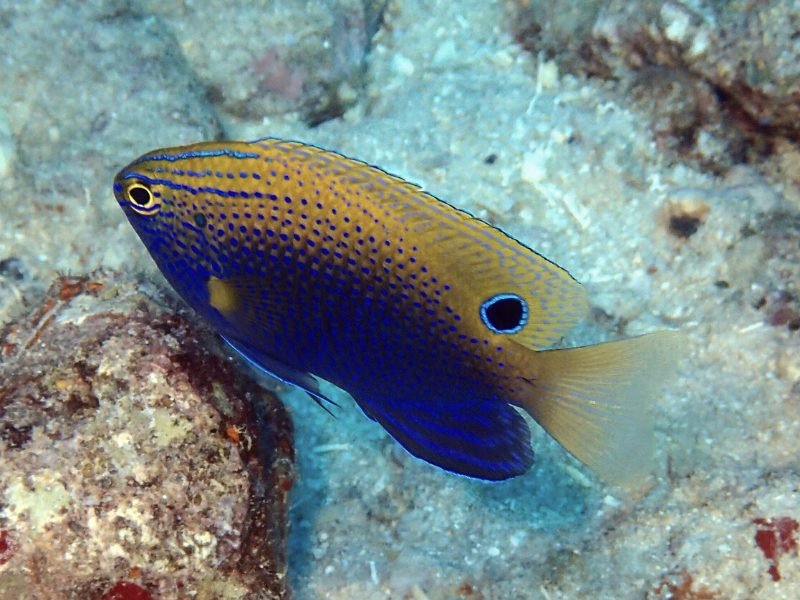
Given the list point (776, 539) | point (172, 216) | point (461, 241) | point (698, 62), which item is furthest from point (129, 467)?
point (698, 62)

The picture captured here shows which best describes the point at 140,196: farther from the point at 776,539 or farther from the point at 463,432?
the point at 776,539

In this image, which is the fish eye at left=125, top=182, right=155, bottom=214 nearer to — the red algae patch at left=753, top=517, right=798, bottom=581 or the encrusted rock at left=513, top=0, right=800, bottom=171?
the red algae patch at left=753, top=517, right=798, bottom=581

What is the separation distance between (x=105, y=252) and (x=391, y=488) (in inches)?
80.5

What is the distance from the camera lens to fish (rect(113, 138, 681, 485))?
195 centimetres

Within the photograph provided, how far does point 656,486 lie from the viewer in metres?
3.36

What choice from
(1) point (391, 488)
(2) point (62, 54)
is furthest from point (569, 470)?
(2) point (62, 54)

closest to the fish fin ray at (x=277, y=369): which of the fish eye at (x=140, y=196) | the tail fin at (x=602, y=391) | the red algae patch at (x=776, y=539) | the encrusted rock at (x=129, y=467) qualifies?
the encrusted rock at (x=129, y=467)

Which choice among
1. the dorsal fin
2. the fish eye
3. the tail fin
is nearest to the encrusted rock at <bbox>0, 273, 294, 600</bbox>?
the fish eye

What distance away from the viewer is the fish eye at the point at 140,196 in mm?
2088

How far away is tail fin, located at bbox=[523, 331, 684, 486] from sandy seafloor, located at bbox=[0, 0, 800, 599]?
54.7 inches

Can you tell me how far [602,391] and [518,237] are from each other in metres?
2.36

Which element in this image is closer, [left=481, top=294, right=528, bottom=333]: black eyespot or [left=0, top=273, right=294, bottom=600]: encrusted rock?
[left=481, top=294, right=528, bottom=333]: black eyespot

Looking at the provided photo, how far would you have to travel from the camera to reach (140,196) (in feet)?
6.87

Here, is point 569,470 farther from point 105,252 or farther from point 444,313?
point 105,252
